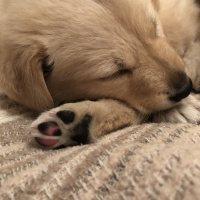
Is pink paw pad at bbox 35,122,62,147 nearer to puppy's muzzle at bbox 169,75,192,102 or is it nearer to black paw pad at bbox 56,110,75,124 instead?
black paw pad at bbox 56,110,75,124

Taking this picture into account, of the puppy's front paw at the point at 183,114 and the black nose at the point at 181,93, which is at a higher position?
the black nose at the point at 181,93

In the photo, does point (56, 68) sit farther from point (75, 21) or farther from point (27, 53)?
point (75, 21)

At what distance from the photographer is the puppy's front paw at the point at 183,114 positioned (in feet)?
4.92

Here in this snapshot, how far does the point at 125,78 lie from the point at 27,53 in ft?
1.80

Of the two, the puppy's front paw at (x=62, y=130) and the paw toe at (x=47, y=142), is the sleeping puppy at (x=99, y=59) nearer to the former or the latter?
the puppy's front paw at (x=62, y=130)

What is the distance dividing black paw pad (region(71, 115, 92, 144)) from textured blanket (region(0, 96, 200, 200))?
10 centimetres

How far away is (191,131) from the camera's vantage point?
1122 mm

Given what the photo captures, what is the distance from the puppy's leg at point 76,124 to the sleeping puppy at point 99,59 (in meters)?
0.01

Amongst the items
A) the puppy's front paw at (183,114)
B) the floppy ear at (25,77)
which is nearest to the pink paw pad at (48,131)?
the floppy ear at (25,77)

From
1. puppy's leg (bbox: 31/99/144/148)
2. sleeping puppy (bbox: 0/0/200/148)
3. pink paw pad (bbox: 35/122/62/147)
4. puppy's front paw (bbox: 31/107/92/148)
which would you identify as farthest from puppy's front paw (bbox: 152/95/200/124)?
pink paw pad (bbox: 35/122/62/147)

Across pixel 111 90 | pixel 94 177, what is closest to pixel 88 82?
pixel 111 90

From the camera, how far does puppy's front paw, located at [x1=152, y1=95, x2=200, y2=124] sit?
150cm

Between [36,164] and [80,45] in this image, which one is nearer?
[36,164]

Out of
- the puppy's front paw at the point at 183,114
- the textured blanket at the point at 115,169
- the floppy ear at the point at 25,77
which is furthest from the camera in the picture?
the floppy ear at the point at 25,77
